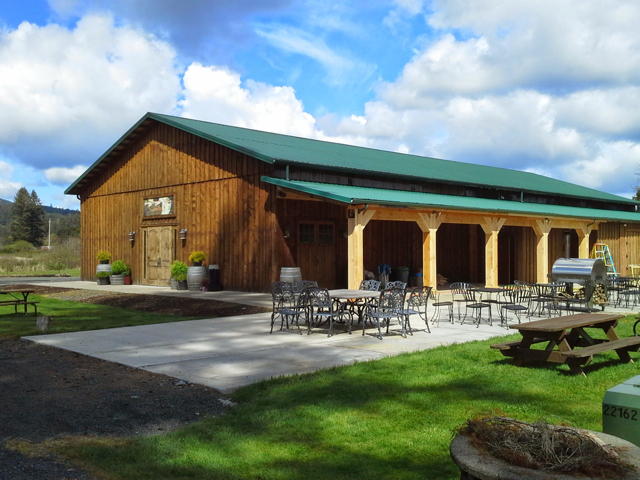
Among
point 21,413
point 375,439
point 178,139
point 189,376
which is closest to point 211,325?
point 189,376

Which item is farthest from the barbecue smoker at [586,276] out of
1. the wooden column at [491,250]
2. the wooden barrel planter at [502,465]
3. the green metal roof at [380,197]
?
the wooden barrel planter at [502,465]

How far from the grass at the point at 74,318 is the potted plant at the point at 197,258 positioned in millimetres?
3939

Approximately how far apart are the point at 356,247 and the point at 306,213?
3.57 metres

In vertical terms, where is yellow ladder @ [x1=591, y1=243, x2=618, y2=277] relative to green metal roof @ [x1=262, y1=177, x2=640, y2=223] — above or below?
below

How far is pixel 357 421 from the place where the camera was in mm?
5109

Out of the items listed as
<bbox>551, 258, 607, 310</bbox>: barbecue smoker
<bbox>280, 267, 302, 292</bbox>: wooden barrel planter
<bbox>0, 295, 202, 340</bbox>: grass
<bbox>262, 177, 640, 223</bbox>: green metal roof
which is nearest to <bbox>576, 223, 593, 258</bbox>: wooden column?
<bbox>262, 177, 640, 223</bbox>: green metal roof

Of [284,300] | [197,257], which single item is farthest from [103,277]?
[284,300]

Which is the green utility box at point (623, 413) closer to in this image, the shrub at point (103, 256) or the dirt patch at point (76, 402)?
the dirt patch at point (76, 402)

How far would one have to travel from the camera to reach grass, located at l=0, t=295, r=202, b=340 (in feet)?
34.9

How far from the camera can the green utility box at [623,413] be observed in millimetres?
2637

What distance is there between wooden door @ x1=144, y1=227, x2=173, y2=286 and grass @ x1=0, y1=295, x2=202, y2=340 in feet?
18.0

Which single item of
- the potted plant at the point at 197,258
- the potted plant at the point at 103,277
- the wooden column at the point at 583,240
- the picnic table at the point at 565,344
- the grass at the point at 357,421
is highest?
the wooden column at the point at 583,240

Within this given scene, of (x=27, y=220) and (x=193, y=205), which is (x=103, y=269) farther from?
(x=27, y=220)

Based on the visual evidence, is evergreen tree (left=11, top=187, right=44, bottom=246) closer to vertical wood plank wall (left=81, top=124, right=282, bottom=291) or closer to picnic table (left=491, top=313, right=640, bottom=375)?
vertical wood plank wall (left=81, top=124, right=282, bottom=291)
